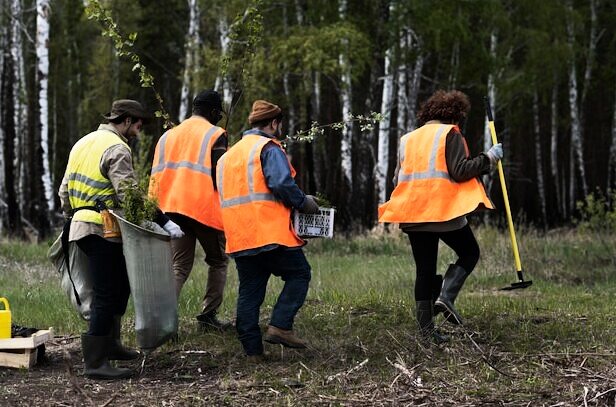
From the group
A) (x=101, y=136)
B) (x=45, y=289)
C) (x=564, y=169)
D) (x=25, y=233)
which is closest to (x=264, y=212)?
(x=101, y=136)

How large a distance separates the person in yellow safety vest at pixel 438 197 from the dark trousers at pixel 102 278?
204 centimetres

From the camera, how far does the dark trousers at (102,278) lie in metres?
7.17

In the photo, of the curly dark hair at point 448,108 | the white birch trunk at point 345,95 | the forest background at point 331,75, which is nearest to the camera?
the curly dark hair at point 448,108

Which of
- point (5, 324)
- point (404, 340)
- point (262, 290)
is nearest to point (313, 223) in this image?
point (262, 290)

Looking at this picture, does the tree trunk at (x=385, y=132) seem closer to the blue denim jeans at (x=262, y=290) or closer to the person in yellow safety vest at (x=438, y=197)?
the person in yellow safety vest at (x=438, y=197)

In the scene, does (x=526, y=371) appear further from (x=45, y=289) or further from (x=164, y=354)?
(x=45, y=289)

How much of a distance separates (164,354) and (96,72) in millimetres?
29495

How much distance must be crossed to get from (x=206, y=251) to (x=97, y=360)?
1656mm

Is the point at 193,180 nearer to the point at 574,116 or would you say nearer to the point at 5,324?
the point at 5,324

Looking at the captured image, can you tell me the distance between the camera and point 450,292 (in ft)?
26.6

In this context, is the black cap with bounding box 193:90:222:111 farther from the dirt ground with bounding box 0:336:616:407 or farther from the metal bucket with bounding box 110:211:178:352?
the dirt ground with bounding box 0:336:616:407

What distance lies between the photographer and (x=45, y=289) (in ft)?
38.4

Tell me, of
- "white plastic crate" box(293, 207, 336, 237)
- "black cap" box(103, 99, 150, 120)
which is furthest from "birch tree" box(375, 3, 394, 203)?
"black cap" box(103, 99, 150, 120)

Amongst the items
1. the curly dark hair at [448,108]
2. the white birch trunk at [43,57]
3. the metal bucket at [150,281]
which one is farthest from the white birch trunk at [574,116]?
the metal bucket at [150,281]
